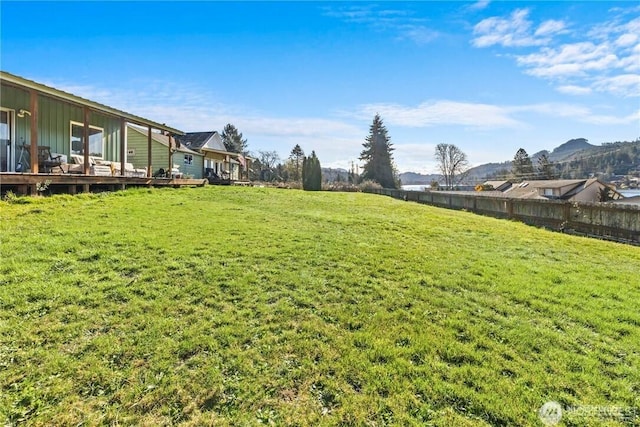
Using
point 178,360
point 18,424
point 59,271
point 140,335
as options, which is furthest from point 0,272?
point 178,360

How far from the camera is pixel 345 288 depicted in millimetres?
4082

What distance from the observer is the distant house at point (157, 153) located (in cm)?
1878

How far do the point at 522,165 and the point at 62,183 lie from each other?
65439 mm

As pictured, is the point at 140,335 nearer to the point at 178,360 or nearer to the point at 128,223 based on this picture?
the point at 178,360

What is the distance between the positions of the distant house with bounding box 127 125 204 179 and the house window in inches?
202

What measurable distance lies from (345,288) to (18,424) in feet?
10.2

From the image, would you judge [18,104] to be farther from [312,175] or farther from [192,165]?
[312,175]

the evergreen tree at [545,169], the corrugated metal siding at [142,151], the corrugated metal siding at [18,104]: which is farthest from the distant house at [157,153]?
the evergreen tree at [545,169]

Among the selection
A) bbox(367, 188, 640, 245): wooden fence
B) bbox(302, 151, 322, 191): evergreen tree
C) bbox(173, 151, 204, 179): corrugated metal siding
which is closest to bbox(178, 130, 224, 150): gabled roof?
bbox(173, 151, 204, 179): corrugated metal siding

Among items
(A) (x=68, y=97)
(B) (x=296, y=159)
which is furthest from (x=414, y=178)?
(A) (x=68, y=97)

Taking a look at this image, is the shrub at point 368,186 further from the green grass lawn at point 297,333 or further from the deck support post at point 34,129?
the deck support post at point 34,129

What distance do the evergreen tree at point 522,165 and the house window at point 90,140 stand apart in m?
60.7

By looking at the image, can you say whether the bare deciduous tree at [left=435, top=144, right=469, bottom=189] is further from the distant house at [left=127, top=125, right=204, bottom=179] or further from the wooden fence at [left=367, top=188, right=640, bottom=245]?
the distant house at [left=127, top=125, right=204, bottom=179]

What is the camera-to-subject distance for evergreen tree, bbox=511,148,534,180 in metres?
55.4
